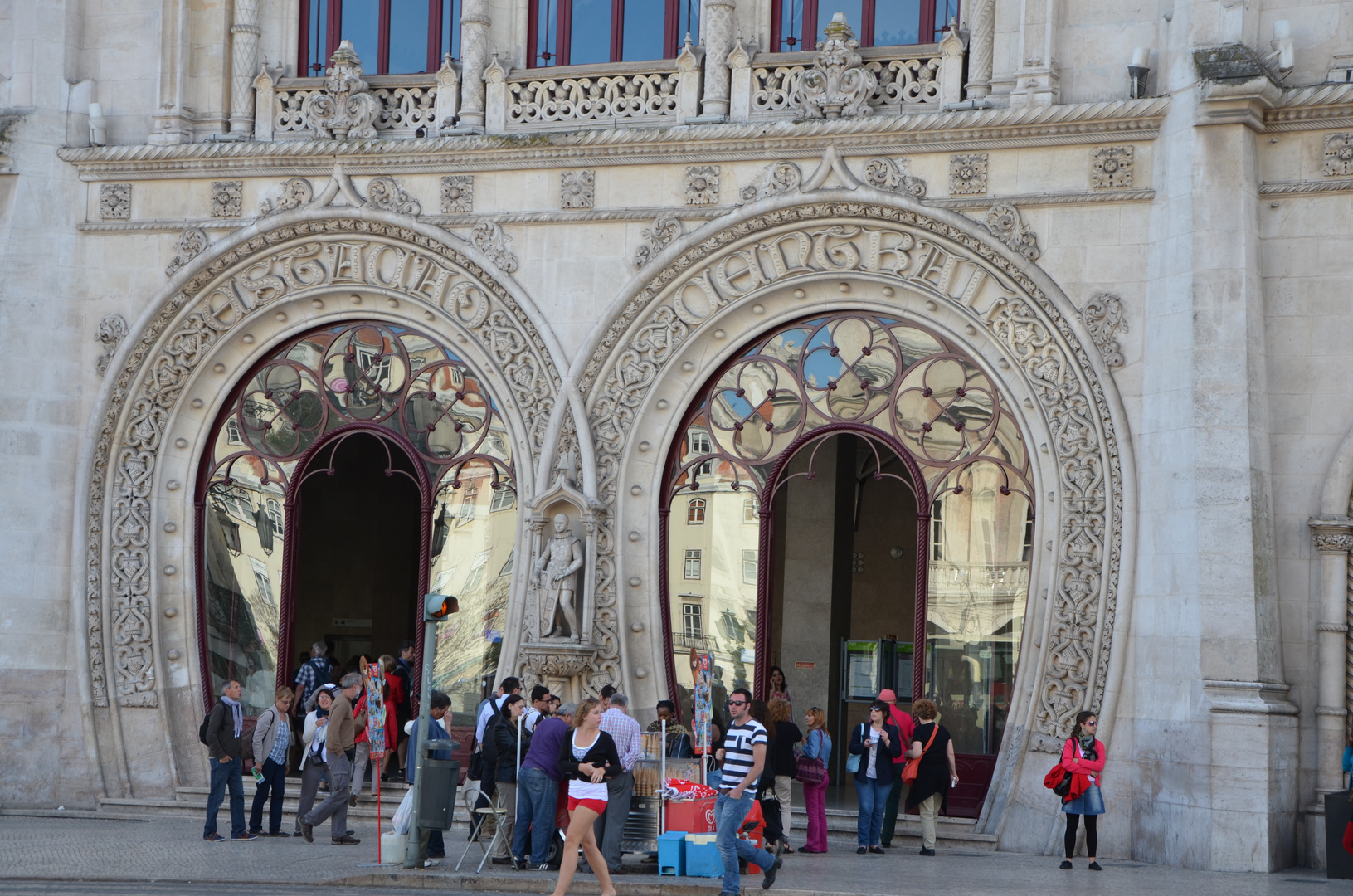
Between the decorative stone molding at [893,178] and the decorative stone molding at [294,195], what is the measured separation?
6.34m

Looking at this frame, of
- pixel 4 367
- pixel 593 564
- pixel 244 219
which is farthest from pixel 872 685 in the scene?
pixel 4 367

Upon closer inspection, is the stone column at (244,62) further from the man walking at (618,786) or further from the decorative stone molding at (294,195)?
the man walking at (618,786)

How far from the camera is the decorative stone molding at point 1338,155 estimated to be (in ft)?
53.0

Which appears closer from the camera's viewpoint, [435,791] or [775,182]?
[435,791]

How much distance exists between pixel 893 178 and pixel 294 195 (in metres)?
6.78

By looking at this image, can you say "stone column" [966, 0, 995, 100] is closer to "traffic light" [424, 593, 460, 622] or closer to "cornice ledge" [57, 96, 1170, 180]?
"cornice ledge" [57, 96, 1170, 180]

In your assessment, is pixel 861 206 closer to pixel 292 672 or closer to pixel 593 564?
pixel 593 564

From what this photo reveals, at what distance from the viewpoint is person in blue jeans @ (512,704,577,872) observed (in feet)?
45.2

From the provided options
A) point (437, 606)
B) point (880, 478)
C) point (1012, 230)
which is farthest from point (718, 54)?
point (437, 606)

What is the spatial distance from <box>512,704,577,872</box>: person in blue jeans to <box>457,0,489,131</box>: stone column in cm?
783

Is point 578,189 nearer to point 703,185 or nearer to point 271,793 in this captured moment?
point 703,185

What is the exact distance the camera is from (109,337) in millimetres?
20016

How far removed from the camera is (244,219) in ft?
65.0

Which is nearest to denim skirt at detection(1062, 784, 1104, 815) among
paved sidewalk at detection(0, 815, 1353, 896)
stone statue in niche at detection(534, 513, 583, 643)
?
paved sidewalk at detection(0, 815, 1353, 896)
